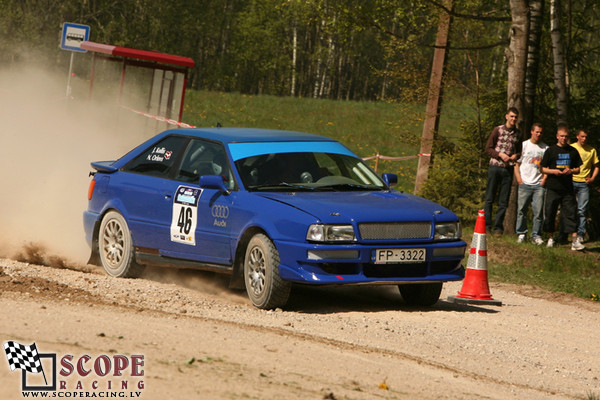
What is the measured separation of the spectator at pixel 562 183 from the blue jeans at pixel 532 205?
0.17 metres

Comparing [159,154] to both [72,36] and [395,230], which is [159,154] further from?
[72,36]

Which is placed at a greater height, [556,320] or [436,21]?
[436,21]

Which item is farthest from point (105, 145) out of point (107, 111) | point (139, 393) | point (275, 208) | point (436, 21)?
point (139, 393)

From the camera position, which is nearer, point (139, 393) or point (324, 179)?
point (139, 393)

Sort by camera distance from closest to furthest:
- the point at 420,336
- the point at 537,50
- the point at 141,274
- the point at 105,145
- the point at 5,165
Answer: the point at 420,336
the point at 141,274
the point at 537,50
the point at 5,165
the point at 105,145

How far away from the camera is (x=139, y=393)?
16.9ft

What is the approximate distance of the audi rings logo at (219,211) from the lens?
9.38 m

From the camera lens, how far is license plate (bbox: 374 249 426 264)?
28.7ft

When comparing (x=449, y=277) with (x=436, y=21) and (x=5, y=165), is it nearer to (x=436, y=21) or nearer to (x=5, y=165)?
(x=436, y=21)

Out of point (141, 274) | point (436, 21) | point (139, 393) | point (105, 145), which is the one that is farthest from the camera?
point (105, 145)

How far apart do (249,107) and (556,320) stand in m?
42.9

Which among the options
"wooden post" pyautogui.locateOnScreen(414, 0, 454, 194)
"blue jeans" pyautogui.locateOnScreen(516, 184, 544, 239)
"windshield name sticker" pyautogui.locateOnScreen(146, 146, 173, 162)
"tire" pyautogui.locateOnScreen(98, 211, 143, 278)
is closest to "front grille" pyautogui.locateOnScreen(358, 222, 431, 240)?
"windshield name sticker" pyautogui.locateOnScreen(146, 146, 173, 162)

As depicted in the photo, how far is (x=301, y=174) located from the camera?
966cm

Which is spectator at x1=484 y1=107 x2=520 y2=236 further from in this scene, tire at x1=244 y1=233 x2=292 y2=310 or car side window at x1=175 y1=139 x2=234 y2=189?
tire at x1=244 y1=233 x2=292 y2=310
